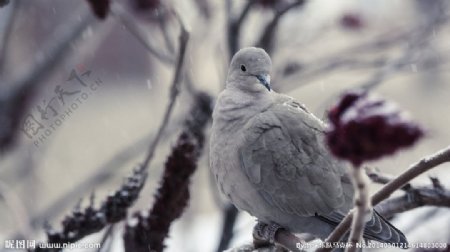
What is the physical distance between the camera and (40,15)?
282 cm

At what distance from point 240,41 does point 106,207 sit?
814mm

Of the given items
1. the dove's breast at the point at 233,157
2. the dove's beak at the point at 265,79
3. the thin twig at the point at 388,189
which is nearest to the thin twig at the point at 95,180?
the dove's breast at the point at 233,157

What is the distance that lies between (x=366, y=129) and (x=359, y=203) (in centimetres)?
10

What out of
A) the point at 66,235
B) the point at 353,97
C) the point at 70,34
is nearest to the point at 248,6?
the point at 70,34

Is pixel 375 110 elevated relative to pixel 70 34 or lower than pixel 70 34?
lower

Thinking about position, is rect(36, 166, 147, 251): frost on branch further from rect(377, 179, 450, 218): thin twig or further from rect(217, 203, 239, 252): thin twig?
rect(217, 203, 239, 252): thin twig

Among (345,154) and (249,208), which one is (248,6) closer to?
(249,208)

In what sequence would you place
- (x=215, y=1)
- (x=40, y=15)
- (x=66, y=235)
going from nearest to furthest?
1. (x=66, y=235)
2. (x=215, y=1)
3. (x=40, y=15)

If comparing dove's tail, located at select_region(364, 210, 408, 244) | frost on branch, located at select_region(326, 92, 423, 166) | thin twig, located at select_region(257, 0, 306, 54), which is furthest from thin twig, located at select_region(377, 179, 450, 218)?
frost on branch, located at select_region(326, 92, 423, 166)

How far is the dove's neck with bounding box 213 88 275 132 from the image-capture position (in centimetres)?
130

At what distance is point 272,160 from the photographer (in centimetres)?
129

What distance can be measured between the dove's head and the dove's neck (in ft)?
0.07

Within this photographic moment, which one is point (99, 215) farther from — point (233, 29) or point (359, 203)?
point (233, 29)

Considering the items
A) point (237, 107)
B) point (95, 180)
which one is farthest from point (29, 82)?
point (237, 107)
